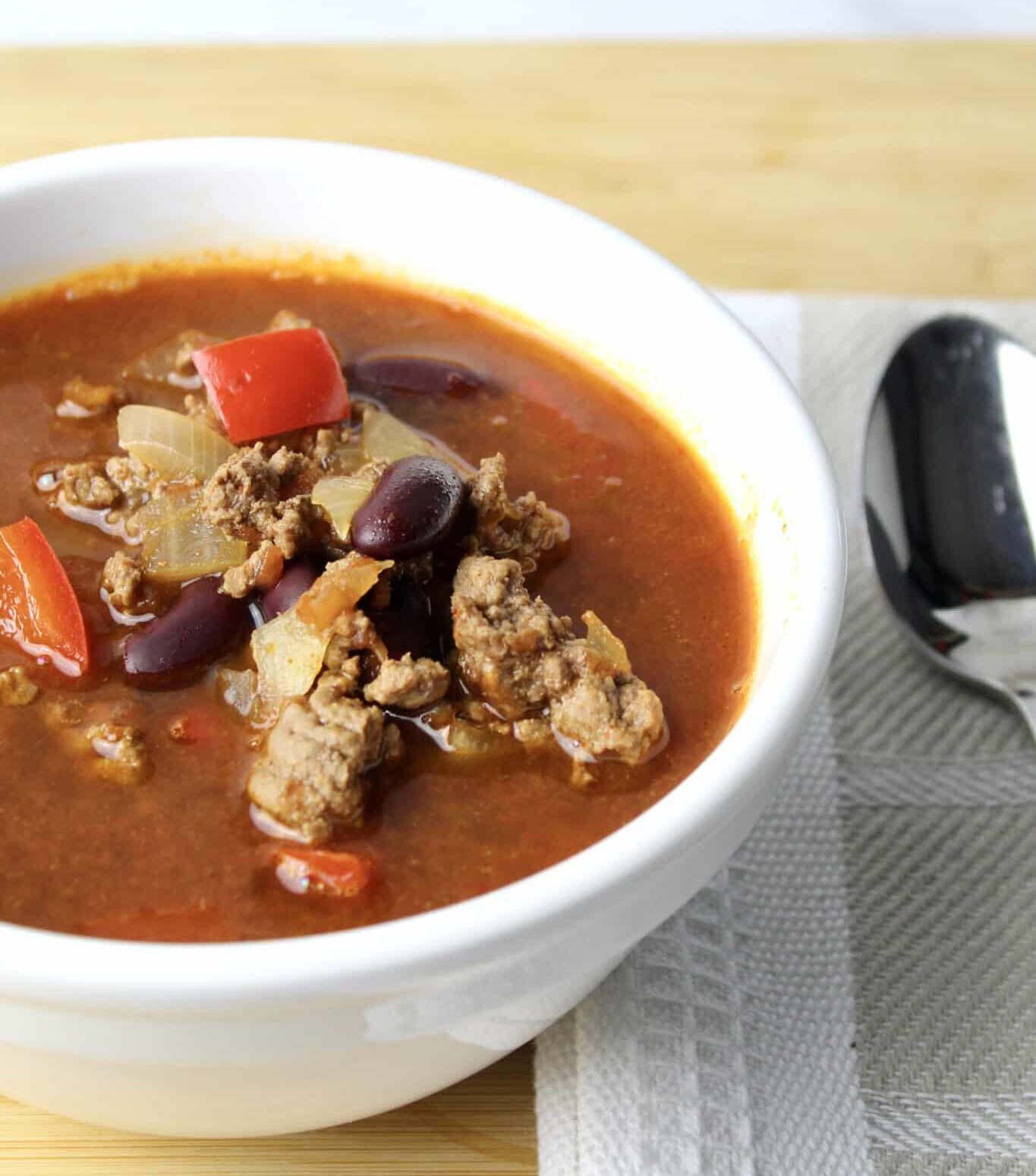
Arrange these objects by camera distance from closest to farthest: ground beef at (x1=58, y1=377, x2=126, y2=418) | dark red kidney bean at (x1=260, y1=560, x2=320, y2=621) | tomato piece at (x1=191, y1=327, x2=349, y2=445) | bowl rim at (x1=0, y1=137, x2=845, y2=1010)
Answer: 1. bowl rim at (x1=0, y1=137, x2=845, y2=1010)
2. dark red kidney bean at (x1=260, y1=560, x2=320, y2=621)
3. tomato piece at (x1=191, y1=327, x2=349, y2=445)
4. ground beef at (x1=58, y1=377, x2=126, y2=418)

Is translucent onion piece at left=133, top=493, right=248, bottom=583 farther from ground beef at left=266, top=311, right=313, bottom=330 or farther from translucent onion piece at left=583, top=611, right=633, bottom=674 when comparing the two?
translucent onion piece at left=583, top=611, right=633, bottom=674

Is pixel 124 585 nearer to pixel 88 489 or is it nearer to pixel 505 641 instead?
pixel 88 489

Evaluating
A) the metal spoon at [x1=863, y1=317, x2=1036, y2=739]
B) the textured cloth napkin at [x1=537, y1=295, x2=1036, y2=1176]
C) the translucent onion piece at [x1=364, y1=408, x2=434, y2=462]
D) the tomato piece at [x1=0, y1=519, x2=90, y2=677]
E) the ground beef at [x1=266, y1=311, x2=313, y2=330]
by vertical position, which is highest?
the ground beef at [x1=266, y1=311, x2=313, y2=330]

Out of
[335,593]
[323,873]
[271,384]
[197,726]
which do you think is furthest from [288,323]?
[323,873]

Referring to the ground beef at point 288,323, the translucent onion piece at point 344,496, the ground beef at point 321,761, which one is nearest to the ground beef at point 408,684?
the ground beef at point 321,761

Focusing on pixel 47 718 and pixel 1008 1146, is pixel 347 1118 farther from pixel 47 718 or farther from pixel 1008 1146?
pixel 1008 1146

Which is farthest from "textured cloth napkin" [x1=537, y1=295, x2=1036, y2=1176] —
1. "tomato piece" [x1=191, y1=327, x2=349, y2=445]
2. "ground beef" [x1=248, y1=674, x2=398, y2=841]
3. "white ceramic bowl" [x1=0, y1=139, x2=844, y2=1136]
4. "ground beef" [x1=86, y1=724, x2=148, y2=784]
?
"tomato piece" [x1=191, y1=327, x2=349, y2=445]
